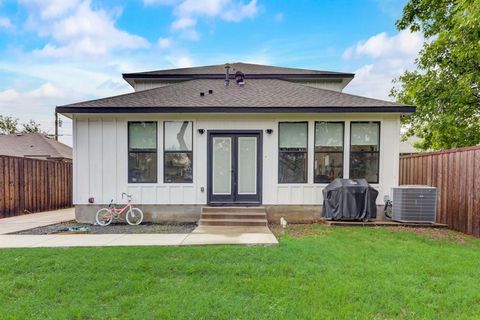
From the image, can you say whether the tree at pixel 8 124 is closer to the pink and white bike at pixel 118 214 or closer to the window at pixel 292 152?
the pink and white bike at pixel 118 214

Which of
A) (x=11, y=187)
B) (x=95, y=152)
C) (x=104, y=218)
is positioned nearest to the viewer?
(x=104, y=218)

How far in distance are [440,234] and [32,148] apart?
1998cm

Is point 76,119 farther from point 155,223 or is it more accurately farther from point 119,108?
point 155,223

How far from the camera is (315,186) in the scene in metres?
7.58

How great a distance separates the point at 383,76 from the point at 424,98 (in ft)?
22.3

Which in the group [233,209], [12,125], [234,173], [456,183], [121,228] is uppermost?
[12,125]

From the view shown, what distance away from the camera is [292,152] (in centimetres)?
765

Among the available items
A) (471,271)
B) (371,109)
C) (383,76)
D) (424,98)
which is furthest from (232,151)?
(383,76)

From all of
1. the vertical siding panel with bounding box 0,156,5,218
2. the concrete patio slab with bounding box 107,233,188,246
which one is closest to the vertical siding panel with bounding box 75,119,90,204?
the concrete patio slab with bounding box 107,233,188,246

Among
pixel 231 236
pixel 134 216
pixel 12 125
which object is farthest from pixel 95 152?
pixel 12 125

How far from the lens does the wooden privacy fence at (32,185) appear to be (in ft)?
28.9

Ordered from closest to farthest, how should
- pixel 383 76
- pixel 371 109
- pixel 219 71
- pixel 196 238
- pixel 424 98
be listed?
1. pixel 196 238
2. pixel 371 109
3. pixel 424 98
4. pixel 219 71
5. pixel 383 76

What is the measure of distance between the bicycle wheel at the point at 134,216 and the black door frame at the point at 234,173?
1.88 m

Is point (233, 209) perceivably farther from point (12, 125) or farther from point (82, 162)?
point (12, 125)
